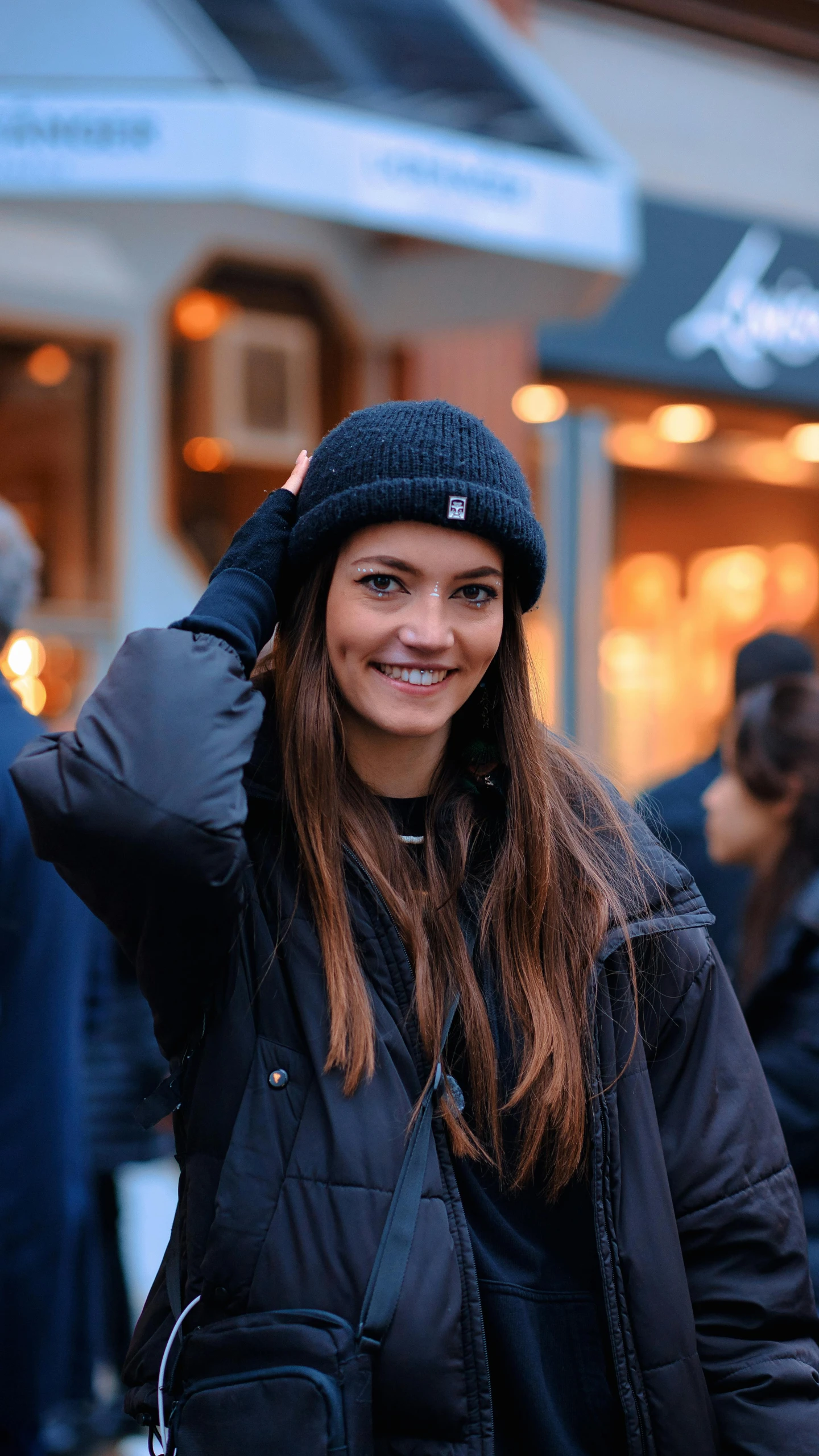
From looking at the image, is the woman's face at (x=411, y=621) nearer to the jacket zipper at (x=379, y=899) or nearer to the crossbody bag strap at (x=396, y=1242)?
the jacket zipper at (x=379, y=899)

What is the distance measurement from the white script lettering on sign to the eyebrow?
594 centimetres

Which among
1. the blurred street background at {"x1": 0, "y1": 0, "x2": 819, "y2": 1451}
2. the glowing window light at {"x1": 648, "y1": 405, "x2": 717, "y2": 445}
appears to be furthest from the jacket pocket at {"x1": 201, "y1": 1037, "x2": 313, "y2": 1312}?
the glowing window light at {"x1": 648, "y1": 405, "x2": 717, "y2": 445}

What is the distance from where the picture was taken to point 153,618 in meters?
6.75

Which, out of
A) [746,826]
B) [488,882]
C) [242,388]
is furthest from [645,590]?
[488,882]

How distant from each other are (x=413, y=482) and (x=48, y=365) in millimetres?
5126

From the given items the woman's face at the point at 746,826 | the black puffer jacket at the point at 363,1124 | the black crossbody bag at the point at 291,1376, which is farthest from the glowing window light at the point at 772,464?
the black crossbody bag at the point at 291,1376

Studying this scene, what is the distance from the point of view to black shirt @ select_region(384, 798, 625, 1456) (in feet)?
5.46

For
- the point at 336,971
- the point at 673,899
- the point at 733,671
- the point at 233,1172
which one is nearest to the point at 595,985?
the point at 673,899

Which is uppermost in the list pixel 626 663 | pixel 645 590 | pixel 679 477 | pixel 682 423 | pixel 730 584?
pixel 682 423

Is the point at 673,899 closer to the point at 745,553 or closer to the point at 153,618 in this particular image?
the point at 153,618

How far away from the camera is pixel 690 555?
8.48 metres

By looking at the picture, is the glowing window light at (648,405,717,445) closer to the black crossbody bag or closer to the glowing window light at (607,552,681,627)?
the glowing window light at (607,552,681,627)

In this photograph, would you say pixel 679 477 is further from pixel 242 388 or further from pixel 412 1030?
pixel 412 1030

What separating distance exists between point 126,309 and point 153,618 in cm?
143
